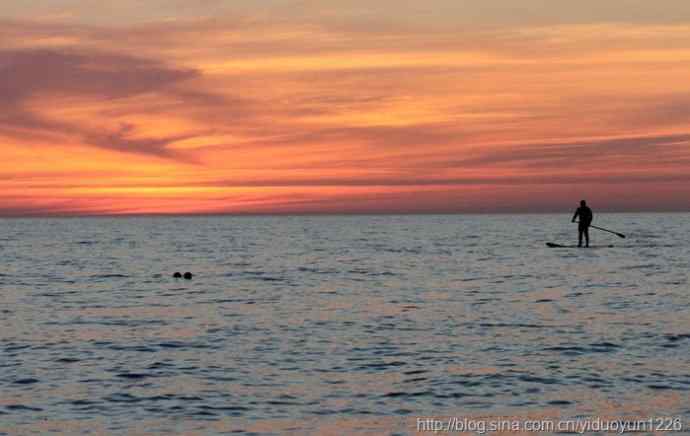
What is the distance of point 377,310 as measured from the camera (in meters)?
29.7

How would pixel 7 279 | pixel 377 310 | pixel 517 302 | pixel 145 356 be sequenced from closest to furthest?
pixel 145 356, pixel 377 310, pixel 517 302, pixel 7 279

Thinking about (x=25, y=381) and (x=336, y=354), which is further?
(x=336, y=354)

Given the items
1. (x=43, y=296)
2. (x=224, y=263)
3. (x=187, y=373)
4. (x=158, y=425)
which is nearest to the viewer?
(x=158, y=425)

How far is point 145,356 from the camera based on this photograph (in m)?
20.7

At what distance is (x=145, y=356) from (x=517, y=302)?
15.1 m

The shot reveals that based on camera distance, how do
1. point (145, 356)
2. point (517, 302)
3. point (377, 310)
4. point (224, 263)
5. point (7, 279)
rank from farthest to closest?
point (224, 263), point (7, 279), point (517, 302), point (377, 310), point (145, 356)

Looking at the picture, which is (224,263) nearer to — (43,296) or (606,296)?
(43,296)

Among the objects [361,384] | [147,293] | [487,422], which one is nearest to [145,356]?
[361,384]

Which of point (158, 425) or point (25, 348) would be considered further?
point (25, 348)

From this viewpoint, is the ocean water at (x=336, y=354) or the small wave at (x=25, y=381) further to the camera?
the small wave at (x=25, y=381)

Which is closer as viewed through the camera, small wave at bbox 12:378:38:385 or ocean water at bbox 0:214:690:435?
ocean water at bbox 0:214:690:435

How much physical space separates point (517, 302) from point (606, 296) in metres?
3.66

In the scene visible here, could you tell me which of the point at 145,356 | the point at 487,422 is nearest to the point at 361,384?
the point at 487,422

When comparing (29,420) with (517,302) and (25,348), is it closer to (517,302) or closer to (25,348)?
(25,348)
